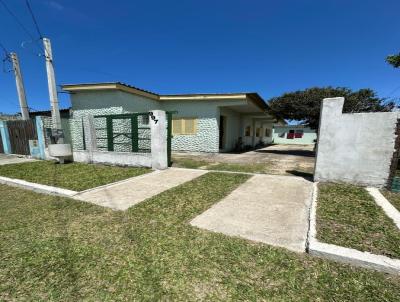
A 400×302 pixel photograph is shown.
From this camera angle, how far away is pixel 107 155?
28.5 ft

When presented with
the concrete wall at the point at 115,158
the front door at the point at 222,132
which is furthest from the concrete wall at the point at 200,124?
the concrete wall at the point at 115,158

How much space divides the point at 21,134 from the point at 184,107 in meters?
9.38

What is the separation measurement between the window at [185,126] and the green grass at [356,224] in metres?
9.77

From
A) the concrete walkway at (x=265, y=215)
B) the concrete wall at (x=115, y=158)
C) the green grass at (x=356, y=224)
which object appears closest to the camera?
the green grass at (x=356, y=224)

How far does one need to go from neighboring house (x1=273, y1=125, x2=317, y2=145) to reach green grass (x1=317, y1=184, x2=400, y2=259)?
30.5m

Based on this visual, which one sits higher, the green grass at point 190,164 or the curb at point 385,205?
the curb at point 385,205

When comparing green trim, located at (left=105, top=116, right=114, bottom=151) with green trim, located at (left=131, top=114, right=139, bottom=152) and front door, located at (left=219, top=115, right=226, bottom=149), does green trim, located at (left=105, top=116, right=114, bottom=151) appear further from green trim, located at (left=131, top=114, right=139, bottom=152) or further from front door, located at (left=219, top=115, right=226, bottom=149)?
front door, located at (left=219, top=115, right=226, bottom=149)

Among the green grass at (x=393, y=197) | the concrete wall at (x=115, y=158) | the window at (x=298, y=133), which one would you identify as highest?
the window at (x=298, y=133)

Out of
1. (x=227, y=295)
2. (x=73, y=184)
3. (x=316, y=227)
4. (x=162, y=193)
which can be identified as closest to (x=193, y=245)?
(x=227, y=295)

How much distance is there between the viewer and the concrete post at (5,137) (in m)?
11.9

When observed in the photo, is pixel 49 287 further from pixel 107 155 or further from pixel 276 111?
pixel 276 111

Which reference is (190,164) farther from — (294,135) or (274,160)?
(294,135)

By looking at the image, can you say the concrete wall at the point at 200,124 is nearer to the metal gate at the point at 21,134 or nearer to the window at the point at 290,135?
the metal gate at the point at 21,134

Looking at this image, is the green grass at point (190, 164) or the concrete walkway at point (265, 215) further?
the green grass at point (190, 164)
